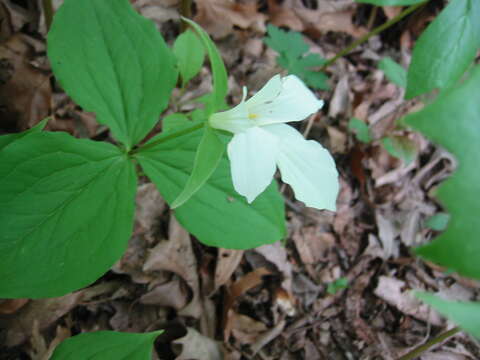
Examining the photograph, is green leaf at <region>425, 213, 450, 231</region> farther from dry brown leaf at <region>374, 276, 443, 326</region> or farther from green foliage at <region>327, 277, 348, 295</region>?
green foliage at <region>327, 277, 348, 295</region>

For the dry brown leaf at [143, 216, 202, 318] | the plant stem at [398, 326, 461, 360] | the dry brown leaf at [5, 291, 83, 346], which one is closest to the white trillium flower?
Answer: the plant stem at [398, 326, 461, 360]

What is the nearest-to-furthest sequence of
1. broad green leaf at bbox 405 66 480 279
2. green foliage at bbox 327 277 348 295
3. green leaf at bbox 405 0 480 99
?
broad green leaf at bbox 405 66 480 279, green leaf at bbox 405 0 480 99, green foliage at bbox 327 277 348 295

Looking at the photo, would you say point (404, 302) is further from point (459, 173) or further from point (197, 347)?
point (459, 173)

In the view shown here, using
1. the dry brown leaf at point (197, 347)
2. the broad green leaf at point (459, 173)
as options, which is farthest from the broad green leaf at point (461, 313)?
the dry brown leaf at point (197, 347)

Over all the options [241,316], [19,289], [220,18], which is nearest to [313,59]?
[220,18]

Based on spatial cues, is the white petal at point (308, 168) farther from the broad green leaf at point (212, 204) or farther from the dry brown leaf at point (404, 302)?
the dry brown leaf at point (404, 302)

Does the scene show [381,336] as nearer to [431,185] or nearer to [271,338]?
[271,338]
